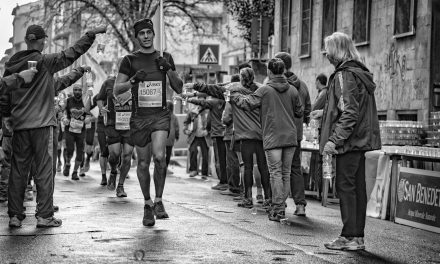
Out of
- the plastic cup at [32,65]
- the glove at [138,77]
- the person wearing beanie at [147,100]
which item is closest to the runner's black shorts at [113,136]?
the person wearing beanie at [147,100]

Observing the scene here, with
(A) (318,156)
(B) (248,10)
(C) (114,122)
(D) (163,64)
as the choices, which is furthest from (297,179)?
(B) (248,10)

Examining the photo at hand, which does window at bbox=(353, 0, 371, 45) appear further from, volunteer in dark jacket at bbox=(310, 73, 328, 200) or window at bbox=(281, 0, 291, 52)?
volunteer in dark jacket at bbox=(310, 73, 328, 200)

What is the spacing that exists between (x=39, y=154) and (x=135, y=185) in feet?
28.7

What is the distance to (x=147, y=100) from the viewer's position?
38.3ft

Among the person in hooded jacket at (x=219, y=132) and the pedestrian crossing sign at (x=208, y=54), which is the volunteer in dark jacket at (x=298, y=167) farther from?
the pedestrian crossing sign at (x=208, y=54)

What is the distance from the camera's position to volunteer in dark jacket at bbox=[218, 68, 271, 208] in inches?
566

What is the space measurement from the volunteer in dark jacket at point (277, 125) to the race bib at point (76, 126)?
906cm

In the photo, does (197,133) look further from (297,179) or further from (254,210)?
(297,179)

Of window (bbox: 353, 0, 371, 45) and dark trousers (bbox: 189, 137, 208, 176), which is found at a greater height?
window (bbox: 353, 0, 371, 45)

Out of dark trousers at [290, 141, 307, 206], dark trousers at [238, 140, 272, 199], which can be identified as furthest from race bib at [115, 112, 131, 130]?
dark trousers at [290, 141, 307, 206]

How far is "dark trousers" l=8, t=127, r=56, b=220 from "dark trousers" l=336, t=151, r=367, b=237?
10.2 feet

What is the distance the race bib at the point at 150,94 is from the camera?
460 inches

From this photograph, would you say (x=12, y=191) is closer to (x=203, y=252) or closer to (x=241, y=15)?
(x=203, y=252)

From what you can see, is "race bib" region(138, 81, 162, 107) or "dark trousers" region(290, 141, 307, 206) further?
"dark trousers" region(290, 141, 307, 206)
